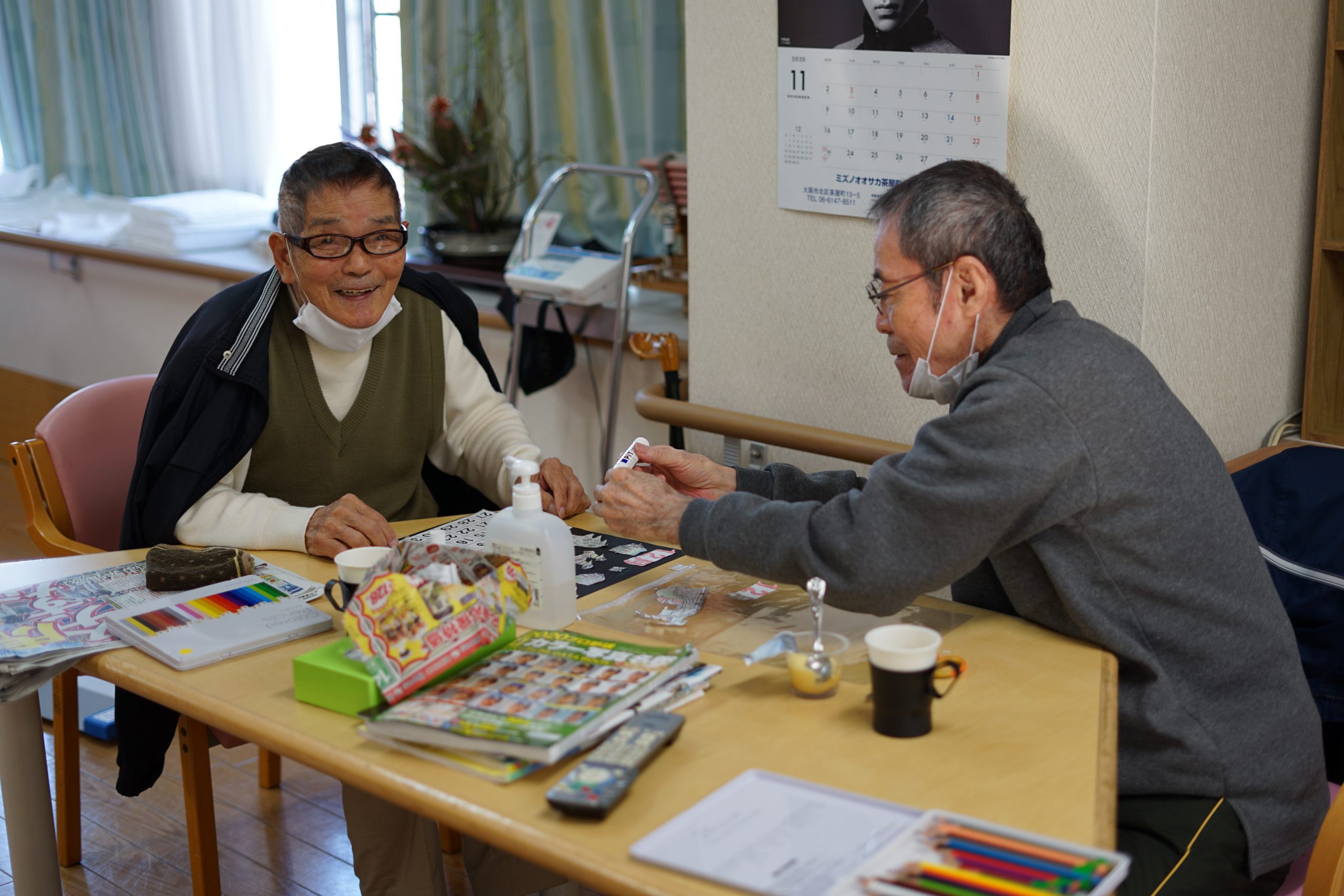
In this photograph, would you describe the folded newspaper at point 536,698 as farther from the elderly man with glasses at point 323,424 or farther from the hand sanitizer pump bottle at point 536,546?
the elderly man with glasses at point 323,424

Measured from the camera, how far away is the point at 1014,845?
1.00 meters

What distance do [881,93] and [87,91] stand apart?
419 cm

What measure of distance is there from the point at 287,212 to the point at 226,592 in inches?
24.1

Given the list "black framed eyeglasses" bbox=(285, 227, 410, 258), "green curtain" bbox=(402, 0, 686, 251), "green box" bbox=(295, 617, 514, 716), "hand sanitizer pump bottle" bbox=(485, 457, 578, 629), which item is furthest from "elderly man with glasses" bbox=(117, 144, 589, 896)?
"green curtain" bbox=(402, 0, 686, 251)

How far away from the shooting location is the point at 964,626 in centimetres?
151

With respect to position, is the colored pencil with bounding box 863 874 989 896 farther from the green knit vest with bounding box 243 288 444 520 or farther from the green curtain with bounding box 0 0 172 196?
the green curtain with bounding box 0 0 172 196

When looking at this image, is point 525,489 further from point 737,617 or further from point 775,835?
point 775,835

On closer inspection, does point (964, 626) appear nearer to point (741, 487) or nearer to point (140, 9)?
point (741, 487)

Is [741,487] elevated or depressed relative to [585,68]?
depressed

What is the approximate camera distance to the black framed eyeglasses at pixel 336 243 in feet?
6.32

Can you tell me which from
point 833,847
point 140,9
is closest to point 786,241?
point 833,847

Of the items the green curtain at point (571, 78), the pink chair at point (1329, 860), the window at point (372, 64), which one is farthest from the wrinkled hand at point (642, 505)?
the window at point (372, 64)

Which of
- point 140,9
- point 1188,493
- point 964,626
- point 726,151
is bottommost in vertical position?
point 964,626

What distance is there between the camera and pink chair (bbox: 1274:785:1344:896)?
1333 millimetres
